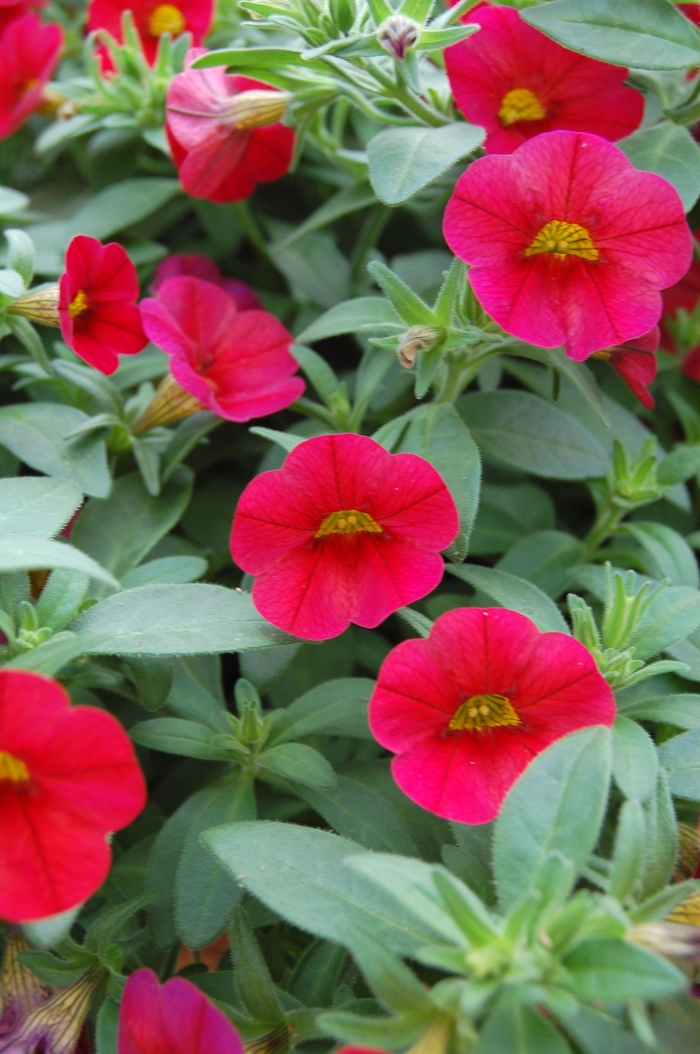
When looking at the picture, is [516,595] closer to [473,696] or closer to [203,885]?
[473,696]

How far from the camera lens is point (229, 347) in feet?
3.58

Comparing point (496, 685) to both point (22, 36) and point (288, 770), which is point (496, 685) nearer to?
point (288, 770)

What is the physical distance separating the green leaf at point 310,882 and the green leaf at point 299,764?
9cm

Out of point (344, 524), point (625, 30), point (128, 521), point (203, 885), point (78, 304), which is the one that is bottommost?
point (203, 885)

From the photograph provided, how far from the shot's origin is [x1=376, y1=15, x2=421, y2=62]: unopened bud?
836mm

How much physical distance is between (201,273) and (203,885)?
787 millimetres

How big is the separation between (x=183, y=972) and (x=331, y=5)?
3.11ft

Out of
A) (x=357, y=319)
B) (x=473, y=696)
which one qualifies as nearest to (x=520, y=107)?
(x=357, y=319)

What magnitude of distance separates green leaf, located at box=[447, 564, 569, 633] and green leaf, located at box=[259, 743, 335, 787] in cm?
22

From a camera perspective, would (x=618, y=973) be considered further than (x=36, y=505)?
No

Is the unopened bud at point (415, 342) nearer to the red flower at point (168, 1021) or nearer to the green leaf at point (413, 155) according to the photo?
the green leaf at point (413, 155)

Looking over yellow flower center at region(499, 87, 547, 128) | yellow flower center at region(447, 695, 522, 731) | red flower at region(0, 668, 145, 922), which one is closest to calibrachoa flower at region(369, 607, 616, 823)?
yellow flower center at region(447, 695, 522, 731)

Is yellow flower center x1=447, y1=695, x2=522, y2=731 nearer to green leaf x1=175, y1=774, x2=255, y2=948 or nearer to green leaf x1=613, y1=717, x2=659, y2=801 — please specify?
green leaf x1=613, y1=717, x2=659, y2=801

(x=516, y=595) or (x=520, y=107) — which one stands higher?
(x=520, y=107)
